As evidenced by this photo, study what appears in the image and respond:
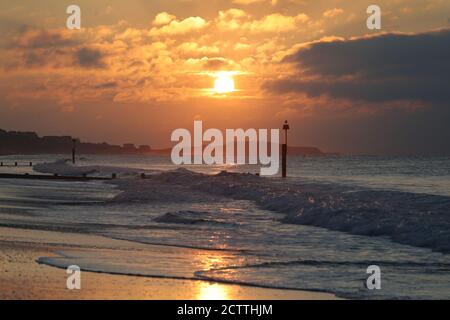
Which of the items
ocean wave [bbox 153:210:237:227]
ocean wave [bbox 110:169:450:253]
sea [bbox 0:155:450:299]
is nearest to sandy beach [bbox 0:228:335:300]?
sea [bbox 0:155:450:299]

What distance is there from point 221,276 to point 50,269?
304 cm

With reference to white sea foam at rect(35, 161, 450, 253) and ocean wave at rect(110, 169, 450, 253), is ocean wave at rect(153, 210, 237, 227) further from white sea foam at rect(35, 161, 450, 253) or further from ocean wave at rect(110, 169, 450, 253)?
ocean wave at rect(110, 169, 450, 253)

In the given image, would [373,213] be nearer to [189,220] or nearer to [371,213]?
[371,213]

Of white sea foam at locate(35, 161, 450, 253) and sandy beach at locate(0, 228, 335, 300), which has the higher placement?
sandy beach at locate(0, 228, 335, 300)

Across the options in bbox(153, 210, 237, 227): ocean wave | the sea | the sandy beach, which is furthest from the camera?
bbox(153, 210, 237, 227): ocean wave

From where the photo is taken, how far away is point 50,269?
10.9 metres

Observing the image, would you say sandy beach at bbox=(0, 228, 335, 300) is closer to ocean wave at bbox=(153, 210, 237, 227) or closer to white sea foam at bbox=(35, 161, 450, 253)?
white sea foam at bbox=(35, 161, 450, 253)

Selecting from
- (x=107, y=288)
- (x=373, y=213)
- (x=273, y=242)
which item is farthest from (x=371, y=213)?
(x=107, y=288)

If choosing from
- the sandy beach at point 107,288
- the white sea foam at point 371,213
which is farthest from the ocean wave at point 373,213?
the sandy beach at point 107,288

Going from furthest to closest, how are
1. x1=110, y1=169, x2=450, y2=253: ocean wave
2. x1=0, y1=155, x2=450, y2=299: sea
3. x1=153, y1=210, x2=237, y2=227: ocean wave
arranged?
x1=153, y1=210, x2=237, y2=227: ocean wave < x1=110, y1=169, x2=450, y2=253: ocean wave < x1=0, y1=155, x2=450, y2=299: sea

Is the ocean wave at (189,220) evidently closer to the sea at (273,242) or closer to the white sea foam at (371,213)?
the sea at (273,242)

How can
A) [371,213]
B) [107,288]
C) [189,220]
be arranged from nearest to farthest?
[107,288] → [189,220] → [371,213]

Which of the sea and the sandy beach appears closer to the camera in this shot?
the sandy beach
